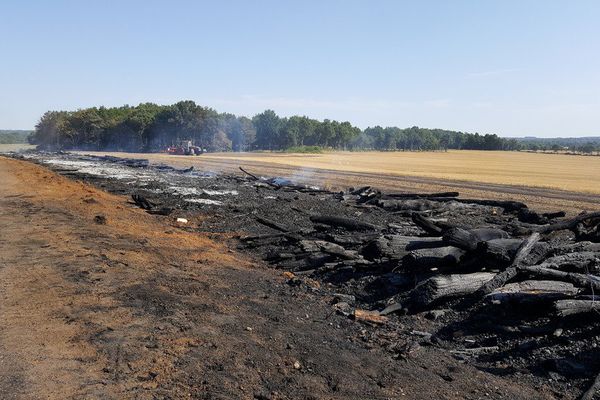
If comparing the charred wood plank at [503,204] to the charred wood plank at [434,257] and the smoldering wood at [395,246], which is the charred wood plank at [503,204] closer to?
the smoldering wood at [395,246]

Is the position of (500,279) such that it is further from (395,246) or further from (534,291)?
(395,246)

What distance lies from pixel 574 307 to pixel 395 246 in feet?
12.1

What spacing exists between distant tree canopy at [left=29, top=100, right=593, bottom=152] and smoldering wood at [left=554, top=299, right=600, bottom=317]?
103446mm

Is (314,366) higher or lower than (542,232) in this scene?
lower

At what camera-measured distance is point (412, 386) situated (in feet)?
16.6

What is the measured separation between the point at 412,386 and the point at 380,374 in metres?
0.41

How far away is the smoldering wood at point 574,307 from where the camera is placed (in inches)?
250

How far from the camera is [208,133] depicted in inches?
4245

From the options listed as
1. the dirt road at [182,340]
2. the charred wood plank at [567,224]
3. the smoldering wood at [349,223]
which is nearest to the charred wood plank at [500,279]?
the dirt road at [182,340]

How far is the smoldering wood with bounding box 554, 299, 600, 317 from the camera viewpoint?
250 inches

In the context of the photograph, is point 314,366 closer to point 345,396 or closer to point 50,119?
point 345,396

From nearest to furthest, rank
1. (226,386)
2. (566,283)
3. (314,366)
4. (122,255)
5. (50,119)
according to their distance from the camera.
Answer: (226,386)
(314,366)
(566,283)
(122,255)
(50,119)

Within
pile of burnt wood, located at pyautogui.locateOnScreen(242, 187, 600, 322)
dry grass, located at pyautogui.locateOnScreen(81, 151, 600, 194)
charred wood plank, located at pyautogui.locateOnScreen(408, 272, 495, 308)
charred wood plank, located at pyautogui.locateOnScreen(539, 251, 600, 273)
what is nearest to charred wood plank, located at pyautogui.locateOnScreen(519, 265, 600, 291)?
pile of burnt wood, located at pyautogui.locateOnScreen(242, 187, 600, 322)

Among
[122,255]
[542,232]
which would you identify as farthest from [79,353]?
[542,232]
